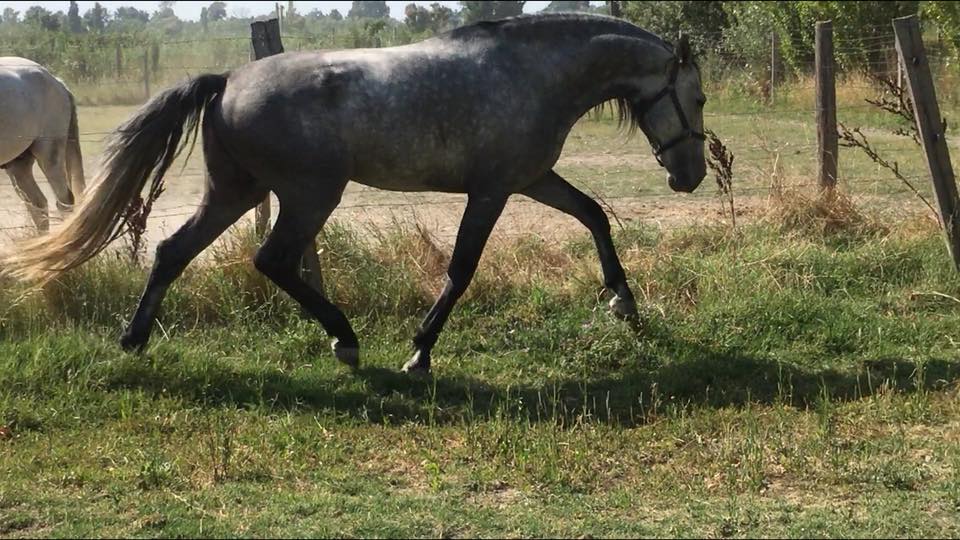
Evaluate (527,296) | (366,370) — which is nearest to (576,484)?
(366,370)

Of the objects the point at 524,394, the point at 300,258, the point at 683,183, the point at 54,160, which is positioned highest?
the point at 683,183

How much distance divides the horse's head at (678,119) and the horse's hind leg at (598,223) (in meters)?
0.51

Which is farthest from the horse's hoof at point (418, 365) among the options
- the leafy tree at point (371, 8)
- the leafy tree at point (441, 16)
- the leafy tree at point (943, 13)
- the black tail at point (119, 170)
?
the leafy tree at point (371, 8)

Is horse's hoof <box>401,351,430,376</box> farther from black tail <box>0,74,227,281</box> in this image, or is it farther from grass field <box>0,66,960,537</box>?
black tail <box>0,74,227,281</box>

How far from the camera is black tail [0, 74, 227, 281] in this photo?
20.9 feet

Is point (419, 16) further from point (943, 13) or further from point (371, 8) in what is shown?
point (371, 8)

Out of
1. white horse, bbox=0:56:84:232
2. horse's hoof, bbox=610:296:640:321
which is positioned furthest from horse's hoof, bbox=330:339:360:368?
white horse, bbox=0:56:84:232

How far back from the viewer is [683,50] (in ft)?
22.0

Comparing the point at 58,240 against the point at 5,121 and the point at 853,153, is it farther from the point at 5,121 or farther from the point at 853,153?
the point at 853,153

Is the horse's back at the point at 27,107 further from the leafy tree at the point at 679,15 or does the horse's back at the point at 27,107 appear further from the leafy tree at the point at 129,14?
the leafy tree at the point at 129,14

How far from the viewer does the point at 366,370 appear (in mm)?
Result: 6477

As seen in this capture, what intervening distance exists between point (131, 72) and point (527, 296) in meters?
17.6

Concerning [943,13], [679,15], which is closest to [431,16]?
[679,15]

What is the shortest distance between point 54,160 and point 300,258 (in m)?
3.38
